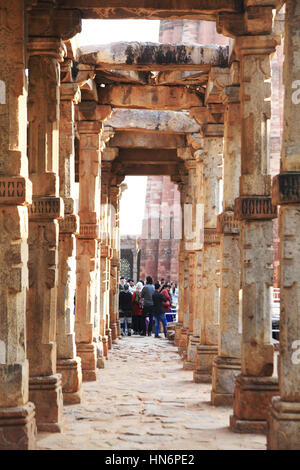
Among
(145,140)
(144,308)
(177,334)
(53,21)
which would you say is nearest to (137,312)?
(144,308)

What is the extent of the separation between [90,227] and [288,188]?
19.5ft

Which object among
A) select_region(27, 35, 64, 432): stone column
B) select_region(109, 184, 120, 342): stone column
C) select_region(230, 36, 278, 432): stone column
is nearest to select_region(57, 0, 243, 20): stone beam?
select_region(230, 36, 278, 432): stone column

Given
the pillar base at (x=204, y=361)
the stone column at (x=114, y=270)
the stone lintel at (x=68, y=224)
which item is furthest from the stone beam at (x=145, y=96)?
the stone column at (x=114, y=270)

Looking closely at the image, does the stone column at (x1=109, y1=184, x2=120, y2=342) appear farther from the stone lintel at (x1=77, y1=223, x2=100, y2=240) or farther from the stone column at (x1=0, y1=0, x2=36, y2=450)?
the stone column at (x1=0, y1=0, x2=36, y2=450)

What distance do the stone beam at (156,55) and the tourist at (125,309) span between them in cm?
1127

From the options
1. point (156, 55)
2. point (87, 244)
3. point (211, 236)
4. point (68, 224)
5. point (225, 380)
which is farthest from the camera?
point (87, 244)

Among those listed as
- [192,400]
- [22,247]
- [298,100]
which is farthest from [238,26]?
[192,400]

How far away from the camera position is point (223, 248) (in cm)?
884

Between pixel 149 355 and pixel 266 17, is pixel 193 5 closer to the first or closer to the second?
pixel 266 17

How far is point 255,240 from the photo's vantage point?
282 inches

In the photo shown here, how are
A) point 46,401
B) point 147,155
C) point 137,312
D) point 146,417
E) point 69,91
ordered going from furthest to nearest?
point 137,312, point 147,155, point 69,91, point 146,417, point 46,401

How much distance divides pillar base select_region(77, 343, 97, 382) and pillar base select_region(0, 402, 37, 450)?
5207 mm

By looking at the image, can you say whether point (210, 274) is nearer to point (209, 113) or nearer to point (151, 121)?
point (209, 113)

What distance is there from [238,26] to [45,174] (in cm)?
252
